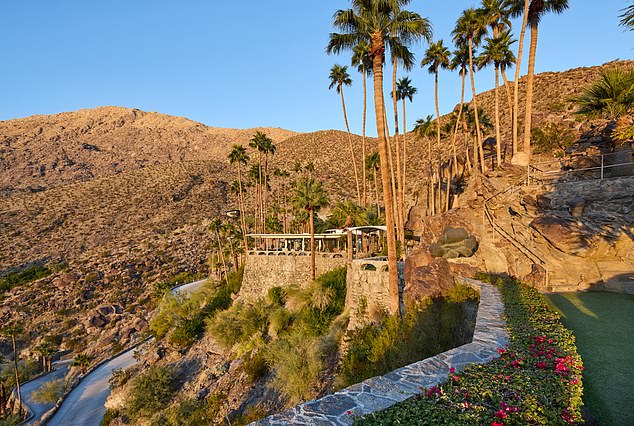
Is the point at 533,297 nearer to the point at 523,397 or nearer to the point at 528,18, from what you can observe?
the point at 523,397

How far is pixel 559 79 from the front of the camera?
214ft

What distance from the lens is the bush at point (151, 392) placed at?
25656 millimetres

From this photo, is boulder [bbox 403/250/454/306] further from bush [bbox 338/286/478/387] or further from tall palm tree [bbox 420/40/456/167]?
tall palm tree [bbox 420/40/456/167]

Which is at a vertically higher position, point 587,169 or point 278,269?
point 587,169

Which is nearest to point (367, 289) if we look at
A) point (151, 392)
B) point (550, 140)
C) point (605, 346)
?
point (605, 346)

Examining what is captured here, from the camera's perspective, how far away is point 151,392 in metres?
26.4

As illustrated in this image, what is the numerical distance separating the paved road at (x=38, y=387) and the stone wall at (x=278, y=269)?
21.4 m

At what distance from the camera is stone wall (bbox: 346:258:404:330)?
19.3 metres

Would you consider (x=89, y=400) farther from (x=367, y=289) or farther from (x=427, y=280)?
(x=427, y=280)

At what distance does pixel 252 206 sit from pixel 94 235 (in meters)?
33.4

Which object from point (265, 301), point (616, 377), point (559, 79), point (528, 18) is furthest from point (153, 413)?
point (559, 79)

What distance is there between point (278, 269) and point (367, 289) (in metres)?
14.7

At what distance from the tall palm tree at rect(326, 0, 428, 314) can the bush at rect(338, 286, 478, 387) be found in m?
1.40

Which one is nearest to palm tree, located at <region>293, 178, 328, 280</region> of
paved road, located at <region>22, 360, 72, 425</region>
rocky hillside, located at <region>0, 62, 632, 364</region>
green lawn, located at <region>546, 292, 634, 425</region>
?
rocky hillside, located at <region>0, 62, 632, 364</region>
